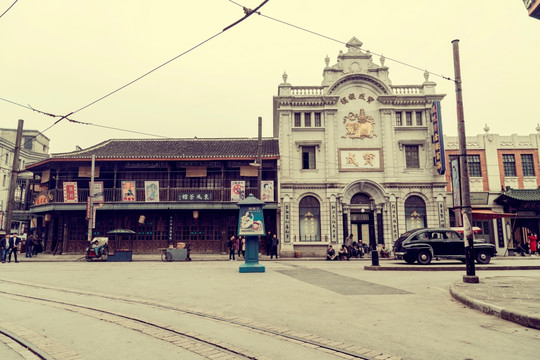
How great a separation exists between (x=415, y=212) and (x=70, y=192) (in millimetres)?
24976

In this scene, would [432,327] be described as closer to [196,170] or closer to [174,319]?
[174,319]

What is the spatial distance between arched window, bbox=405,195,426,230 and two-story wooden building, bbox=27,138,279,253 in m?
9.83

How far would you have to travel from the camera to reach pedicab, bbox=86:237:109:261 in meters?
22.3

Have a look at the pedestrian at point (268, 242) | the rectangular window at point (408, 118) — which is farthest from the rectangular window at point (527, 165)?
the pedestrian at point (268, 242)

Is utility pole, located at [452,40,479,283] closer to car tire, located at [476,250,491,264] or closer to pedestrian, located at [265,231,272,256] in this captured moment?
car tire, located at [476,250,491,264]

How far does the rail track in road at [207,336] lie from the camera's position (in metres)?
4.54

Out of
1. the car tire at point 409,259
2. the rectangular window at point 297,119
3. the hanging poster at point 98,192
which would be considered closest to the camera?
the car tire at point 409,259

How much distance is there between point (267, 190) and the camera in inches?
1089

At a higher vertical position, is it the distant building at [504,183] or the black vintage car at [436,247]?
the distant building at [504,183]

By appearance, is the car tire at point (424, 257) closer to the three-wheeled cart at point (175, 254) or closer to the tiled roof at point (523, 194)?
the three-wheeled cart at point (175, 254)

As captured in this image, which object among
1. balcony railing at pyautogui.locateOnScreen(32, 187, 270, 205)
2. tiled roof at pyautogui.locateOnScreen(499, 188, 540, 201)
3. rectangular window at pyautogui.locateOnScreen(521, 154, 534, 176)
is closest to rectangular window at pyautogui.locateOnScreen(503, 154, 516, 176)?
rectangular window at pyautogui.locateOnScreen(521, 154, 534, 176)

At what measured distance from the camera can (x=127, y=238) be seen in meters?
27.6

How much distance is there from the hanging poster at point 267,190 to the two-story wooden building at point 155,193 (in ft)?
0.24

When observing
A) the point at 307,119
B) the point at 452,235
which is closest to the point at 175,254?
the point at 307,119
